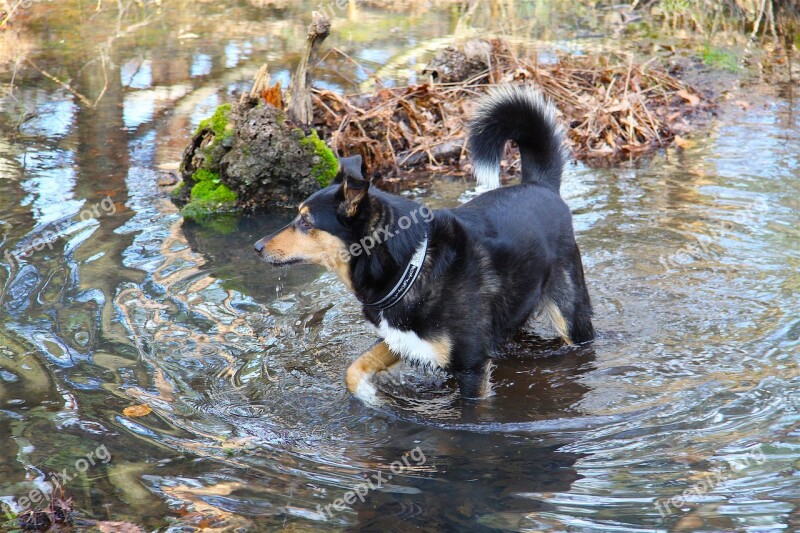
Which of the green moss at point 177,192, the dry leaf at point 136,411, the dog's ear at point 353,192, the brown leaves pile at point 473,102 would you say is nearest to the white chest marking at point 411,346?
the dog's ear at point 353,192

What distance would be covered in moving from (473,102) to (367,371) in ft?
16.7

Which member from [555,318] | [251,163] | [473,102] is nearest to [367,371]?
[555,318]

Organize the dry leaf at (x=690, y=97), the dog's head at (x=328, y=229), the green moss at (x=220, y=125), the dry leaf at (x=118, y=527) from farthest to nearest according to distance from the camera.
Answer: the dry leaf at (x=690, y=97)
the green moss at (x=220, y=125)
the dog's head at (x=328, y=229)
the dry leaf at (x=118, y=527)

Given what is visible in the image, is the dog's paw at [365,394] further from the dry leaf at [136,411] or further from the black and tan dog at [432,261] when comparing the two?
the dry leaf at [136,411]

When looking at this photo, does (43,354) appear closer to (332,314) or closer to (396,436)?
(332,314)

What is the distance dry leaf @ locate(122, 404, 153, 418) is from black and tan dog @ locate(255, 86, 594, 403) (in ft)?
3.68

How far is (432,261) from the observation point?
15.5 ft

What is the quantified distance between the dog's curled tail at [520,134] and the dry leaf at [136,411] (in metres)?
2.77

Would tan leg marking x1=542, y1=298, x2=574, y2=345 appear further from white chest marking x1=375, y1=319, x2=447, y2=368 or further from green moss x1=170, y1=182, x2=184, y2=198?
green moss x1=170, y1=182, x2=184, y2=198

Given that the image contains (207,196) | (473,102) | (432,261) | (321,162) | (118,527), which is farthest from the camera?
(473,102)

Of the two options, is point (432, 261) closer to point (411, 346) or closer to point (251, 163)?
point (411, 346)

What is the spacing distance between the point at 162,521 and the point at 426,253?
1998mm

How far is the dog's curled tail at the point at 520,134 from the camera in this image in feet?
18.6

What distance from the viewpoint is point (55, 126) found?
10.4 m
